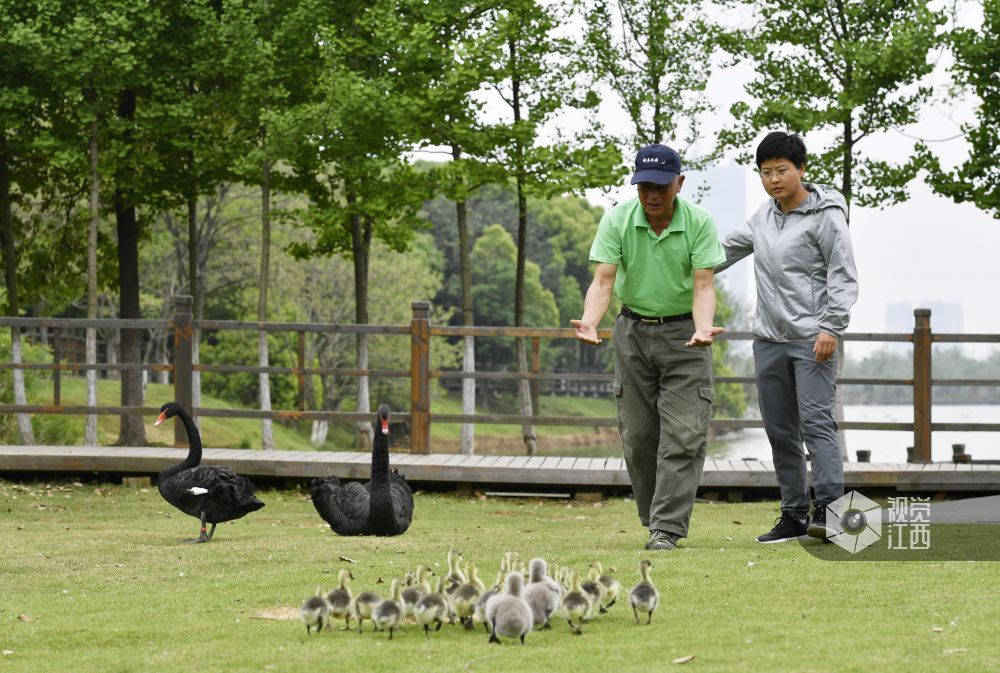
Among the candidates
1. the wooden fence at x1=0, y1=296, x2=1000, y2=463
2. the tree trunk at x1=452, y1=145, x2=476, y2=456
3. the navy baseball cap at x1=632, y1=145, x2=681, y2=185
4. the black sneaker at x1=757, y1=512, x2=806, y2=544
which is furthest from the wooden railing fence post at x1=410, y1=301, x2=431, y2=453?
the navy baseball cap at x1=632, y1=145, x2=681, y2=185

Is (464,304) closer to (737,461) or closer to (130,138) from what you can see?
(130,138)

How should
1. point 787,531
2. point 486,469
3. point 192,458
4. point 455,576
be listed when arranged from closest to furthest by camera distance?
point 455,576 → point 787,531 → point 192,458 → point 486,469

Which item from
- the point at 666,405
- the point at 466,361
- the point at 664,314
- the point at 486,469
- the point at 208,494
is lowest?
the point at 486,469

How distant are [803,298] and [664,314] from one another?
828 mm

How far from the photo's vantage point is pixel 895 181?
19781 millimetres

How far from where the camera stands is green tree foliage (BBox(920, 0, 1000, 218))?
18.1 meters

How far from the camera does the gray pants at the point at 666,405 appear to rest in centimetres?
735

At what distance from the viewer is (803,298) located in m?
7.52

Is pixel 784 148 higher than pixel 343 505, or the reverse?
pixel 784 148

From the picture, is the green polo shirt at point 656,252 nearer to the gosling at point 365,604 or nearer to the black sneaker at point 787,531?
the black sneaker at point 787,531

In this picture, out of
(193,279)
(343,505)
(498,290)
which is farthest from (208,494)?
(498,290)

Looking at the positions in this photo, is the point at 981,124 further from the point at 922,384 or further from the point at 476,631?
the point at 476,631

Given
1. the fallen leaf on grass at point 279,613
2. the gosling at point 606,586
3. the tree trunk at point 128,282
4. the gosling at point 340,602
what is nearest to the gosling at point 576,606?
the gosling at point 606,586

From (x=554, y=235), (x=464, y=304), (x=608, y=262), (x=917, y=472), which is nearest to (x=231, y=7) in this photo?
(x=464, y=304)
